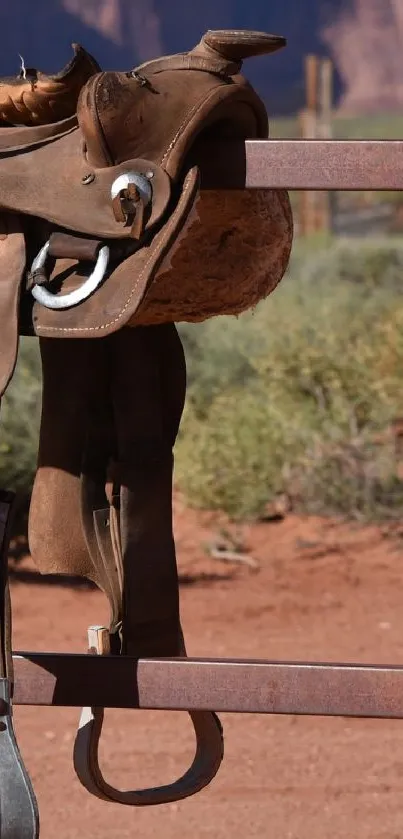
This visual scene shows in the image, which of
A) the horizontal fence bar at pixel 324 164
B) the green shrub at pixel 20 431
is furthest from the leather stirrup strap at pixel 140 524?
the green shrub at pixel 20 431

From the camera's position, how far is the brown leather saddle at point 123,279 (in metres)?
1.83

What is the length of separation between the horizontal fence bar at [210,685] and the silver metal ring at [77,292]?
1.58 feet

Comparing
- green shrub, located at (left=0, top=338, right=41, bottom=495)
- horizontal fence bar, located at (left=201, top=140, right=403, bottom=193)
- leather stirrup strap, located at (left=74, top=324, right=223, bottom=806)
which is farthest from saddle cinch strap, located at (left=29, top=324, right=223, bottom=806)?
green shrub, located at (left=0, top=338, right=41, bottom=495)

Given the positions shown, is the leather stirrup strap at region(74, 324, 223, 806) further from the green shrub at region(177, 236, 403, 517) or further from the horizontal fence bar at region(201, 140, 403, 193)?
the green shrub at region(177, 236, 403, 517)

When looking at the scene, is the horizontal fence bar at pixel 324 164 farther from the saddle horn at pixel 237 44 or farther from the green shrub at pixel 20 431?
the green shrub at pixel 20 431

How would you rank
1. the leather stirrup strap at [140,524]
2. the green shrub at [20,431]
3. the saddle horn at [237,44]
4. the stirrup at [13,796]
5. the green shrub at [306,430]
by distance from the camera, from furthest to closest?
1. the green shrub at [306,430]
2. the green shrub at [20,431]
3. the leather stirrup strap at [140,524]
4. the saddle horn at [237,44]
5. the stirrup at [13,796]

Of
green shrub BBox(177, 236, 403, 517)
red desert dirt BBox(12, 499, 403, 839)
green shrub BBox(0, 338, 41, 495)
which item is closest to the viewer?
red desert dirt BBox(12, 499, 403, 839)

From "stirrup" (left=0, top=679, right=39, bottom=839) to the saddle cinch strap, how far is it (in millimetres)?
324

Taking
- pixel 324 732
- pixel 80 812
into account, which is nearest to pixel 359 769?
pixel 324 732

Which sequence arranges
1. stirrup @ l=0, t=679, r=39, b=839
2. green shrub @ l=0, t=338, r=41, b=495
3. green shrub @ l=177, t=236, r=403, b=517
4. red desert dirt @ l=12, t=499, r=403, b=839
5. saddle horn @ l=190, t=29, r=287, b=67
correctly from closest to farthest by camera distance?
stirrup @ l=0, t=679, r=39, b=839, saddle horn @ l=190, t=29, r=287, b=67, red desert dirt @ l=12, t=499, r=403, b=839, green shrub @ l=0, t=338, r=41, b=495, green shrub @ l=177, t=236, r=403, b=517

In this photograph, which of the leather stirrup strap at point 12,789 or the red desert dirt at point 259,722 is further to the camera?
the red desert dirt at point 259,722

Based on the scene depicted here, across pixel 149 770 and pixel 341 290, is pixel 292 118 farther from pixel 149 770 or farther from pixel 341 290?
pixel 149 770

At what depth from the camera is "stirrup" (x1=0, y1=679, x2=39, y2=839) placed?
1.74m

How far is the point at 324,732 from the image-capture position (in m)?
3.68
